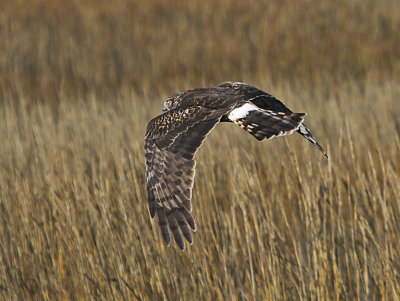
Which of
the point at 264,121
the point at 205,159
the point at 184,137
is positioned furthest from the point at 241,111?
the point at 205,159

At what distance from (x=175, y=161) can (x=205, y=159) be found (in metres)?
1.28

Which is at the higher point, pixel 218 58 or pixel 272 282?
pixel 218 58

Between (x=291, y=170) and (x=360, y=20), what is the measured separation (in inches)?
245

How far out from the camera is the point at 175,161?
2715mm

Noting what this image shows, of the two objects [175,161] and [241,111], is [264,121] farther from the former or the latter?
[175,161]

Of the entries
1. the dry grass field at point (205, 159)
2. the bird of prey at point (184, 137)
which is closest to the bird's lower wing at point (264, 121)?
the bird of prey at point (184, 137)

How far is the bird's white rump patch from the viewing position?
291 centimetres

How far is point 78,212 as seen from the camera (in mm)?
3553

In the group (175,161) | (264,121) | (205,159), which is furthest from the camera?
(205,159)

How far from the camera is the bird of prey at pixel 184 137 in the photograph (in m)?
2.58

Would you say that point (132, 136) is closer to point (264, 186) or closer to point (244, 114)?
point (264, 186)

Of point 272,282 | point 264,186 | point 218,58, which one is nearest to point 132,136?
point 264,186

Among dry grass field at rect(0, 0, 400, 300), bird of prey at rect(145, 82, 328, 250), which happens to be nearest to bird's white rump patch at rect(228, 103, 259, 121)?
bird of prey at rect(145, 82, 328, 250)

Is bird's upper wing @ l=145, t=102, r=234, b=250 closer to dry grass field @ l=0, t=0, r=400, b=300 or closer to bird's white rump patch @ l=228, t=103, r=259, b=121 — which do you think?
bird's white rump patch @ l=228, t=103, r=259, b=121
